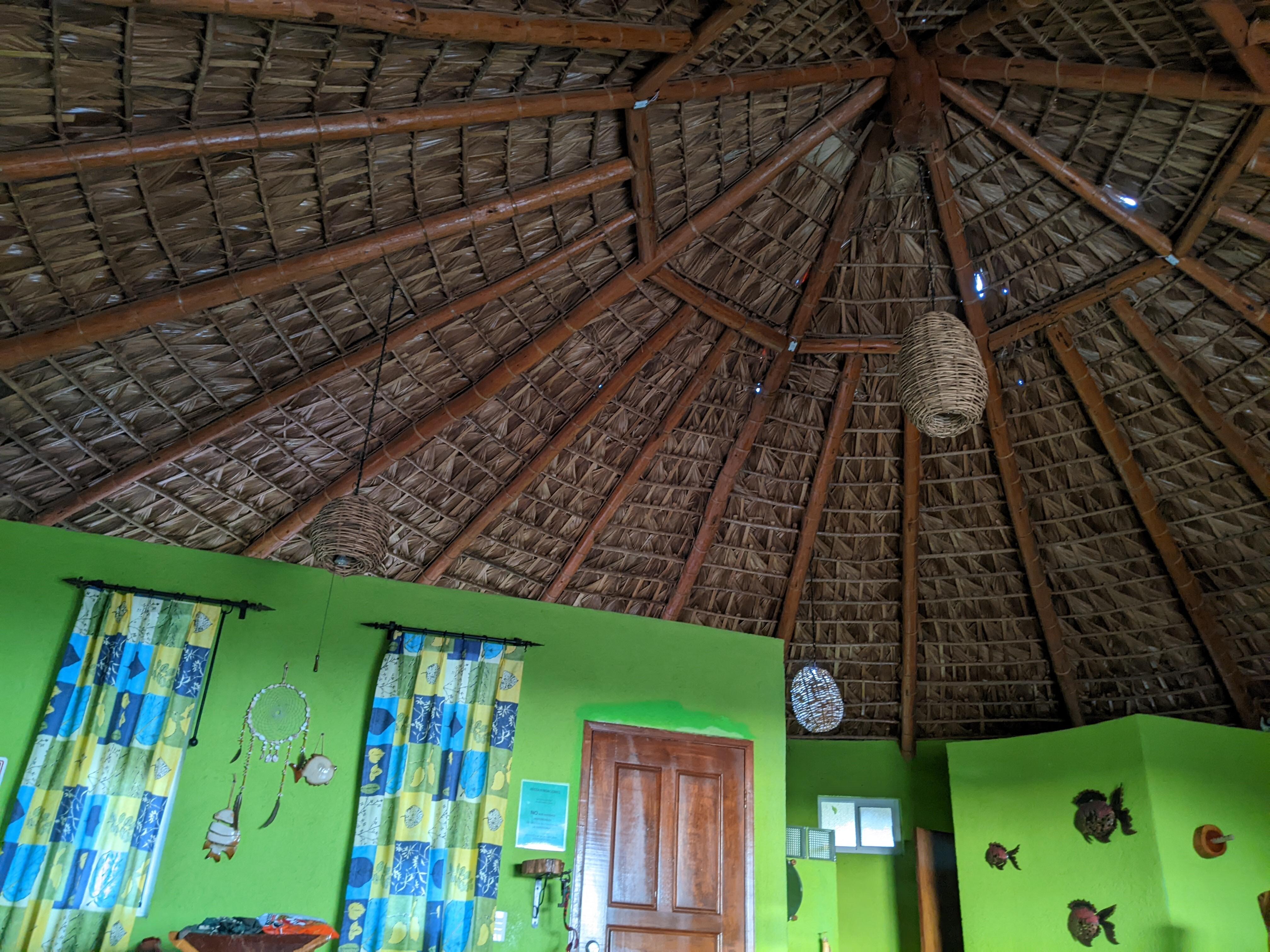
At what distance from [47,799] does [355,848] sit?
1581mm

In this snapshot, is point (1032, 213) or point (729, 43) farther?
point (1032, 213)

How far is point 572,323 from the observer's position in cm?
663

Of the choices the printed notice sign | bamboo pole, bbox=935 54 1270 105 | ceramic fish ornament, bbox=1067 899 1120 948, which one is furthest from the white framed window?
bamboo pole, bbox=935 54 1270 105

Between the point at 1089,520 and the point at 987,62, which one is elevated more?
the point at 987,62

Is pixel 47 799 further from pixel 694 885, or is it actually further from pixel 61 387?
pixel 694 885

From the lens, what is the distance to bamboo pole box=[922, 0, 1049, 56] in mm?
5172

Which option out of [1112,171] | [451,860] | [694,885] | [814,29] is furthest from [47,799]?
[1112,171]

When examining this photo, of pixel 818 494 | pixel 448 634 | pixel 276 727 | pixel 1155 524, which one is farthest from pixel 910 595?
pixel 276 727

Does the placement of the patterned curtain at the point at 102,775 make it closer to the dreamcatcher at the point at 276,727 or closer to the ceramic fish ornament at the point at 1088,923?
the dreamcatcher at the point at 276,727

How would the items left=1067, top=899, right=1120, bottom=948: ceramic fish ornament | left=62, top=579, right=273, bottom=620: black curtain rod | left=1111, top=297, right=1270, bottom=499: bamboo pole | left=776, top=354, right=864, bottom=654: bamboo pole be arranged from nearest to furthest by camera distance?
1. left=62, top=579, right=273, bottom=620: black curtain rod
2. left=1111, top=297, right=1270, bottom=499: bamboo pole
3. left=1067, top=899, right=1120, bottom=948: ceramic fish ornament
4. left=776, top=354, right=864, bottom=654: bamboo pole

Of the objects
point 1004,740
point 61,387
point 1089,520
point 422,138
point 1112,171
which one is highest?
point 1112,171

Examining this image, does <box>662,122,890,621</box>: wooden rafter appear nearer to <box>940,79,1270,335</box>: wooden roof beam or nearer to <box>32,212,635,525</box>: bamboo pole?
<box>940,79,1270,335</box>: wooden roof beam

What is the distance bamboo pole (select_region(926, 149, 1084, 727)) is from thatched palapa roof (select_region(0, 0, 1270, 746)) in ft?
0.11

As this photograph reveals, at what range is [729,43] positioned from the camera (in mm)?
5395
